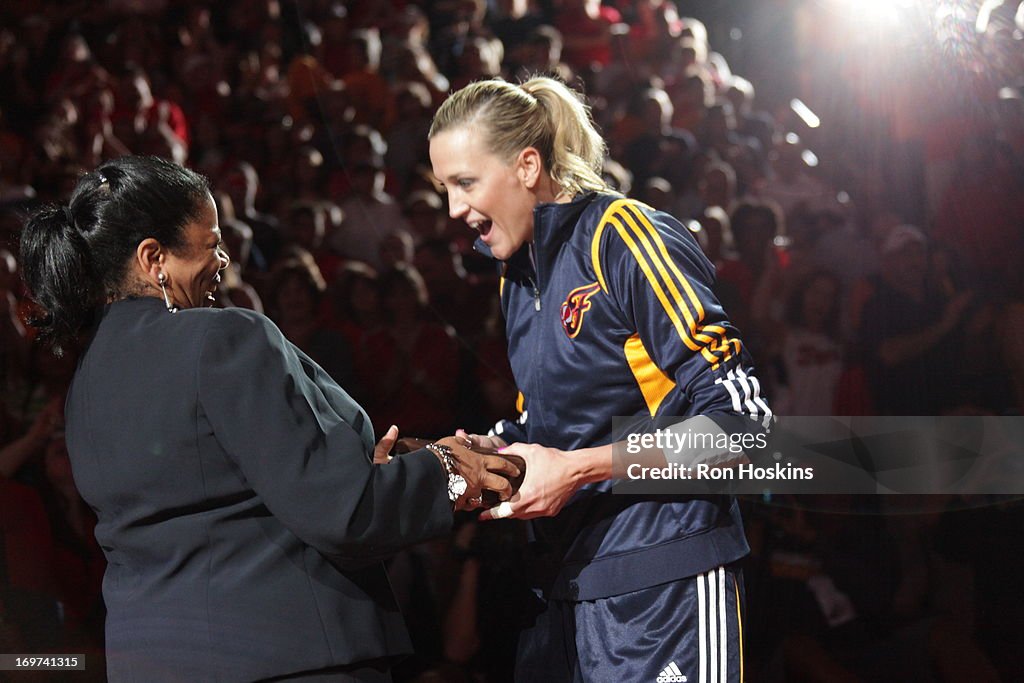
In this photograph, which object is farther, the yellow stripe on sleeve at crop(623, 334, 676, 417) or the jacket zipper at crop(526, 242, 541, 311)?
the jacket zipper at crop(526, 242, 541, 311)

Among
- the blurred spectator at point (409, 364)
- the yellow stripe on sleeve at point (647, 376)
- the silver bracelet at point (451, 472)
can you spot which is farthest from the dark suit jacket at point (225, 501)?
the blurred spectator at point (409, 364)

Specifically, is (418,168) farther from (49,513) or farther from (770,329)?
(49,513)

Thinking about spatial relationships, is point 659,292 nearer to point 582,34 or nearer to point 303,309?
point 303,309

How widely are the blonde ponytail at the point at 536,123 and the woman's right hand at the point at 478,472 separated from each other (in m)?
0.52

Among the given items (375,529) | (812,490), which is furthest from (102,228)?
(812,490)

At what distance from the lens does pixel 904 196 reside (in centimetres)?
423

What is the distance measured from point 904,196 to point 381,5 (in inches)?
125

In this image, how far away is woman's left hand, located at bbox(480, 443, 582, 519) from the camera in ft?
6.09

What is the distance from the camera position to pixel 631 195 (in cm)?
473

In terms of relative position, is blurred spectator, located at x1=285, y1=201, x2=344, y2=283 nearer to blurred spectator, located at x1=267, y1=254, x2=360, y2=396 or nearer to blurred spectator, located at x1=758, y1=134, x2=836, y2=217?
blurred spectator, located at x1=267, y1=254, x2=360, y2=396

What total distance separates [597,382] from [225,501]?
0.66 metres

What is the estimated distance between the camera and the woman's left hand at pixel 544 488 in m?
1.86
